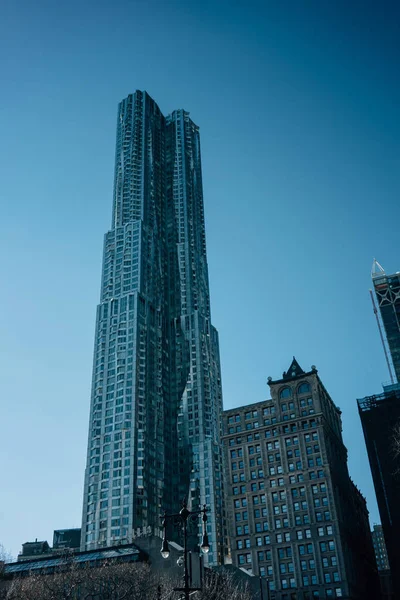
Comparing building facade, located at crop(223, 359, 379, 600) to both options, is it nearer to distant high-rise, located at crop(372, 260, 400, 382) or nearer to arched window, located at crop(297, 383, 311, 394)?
arched window, located at crop(297, 383, 311, 394)

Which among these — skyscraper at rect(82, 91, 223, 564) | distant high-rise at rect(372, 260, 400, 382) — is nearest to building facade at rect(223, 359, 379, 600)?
distant high-rise at rect(372, 260, 400, 382)

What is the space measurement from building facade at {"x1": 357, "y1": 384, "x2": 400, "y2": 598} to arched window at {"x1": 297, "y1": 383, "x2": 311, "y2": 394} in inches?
754

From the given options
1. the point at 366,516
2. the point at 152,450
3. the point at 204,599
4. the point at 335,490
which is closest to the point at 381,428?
the point at 335,490

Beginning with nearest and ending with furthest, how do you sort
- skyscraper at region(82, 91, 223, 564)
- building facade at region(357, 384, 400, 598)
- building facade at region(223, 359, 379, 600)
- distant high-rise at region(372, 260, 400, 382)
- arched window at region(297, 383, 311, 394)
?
building facade at region(223, 359, 379, 600)
building facade at region(357, 384, 400, 598)
arched window at region(297, 383, 311, 394)
skyscraper at region(82, 91, 223, 564)
distant high-rise at region(372, 260, 400, 382)

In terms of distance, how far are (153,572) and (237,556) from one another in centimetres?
4793

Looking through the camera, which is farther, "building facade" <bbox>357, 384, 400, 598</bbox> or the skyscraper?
the skyscraper

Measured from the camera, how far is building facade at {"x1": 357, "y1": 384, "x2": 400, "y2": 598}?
126 m

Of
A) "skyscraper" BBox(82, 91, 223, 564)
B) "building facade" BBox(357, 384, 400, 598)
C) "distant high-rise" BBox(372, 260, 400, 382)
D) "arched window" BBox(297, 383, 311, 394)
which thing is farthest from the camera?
"distant high-rise" BBox(372, 260, 400, 382)

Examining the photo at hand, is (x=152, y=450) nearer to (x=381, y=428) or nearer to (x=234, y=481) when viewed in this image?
(x=234, y=481)

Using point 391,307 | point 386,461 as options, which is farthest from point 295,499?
point 391,307

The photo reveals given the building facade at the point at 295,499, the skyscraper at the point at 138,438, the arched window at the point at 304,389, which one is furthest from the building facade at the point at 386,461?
the skyscraper at the point at 138,438

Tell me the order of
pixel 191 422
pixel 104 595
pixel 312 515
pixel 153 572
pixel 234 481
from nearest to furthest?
pixel 104 595, pixel 153 572, pixel 312 515, pixel 234 481, pixel 191 422

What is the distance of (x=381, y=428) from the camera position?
13588 centimetres

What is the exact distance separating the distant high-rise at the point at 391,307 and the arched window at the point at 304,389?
39.7 meters
